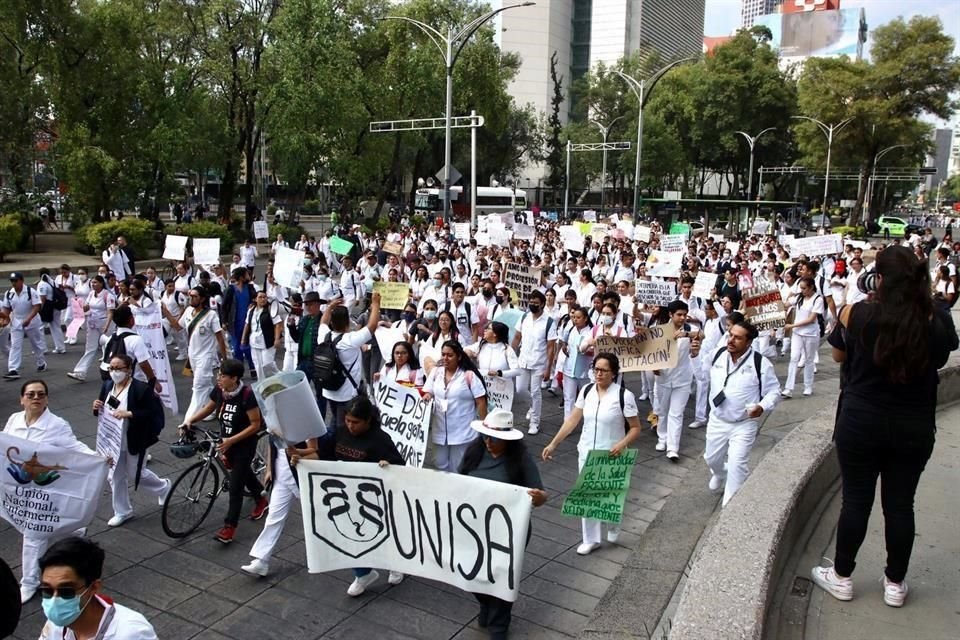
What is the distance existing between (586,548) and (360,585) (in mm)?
1794

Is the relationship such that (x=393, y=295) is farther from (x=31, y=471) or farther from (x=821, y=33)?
(x=821, y=33)

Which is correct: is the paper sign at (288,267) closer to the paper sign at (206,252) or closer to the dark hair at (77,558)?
the paper sign at (206,252)

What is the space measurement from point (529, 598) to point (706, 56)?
69746mm

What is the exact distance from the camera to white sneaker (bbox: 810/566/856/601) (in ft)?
13.5

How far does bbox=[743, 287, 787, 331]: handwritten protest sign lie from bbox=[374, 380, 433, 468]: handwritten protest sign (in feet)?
17.7

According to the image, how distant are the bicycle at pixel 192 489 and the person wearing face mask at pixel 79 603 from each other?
3.22 meters

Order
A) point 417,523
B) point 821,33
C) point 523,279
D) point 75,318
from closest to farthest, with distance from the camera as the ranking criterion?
1. point 417,523
2. point 523,279
3. point 75,318
4. point 821,33

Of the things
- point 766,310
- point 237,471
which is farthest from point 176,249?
point 766,310

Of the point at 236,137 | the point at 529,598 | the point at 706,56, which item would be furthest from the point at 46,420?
the point at 706,56

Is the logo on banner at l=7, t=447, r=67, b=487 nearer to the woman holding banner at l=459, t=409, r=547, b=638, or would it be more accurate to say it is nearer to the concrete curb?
the woman holding banner at l=459, t=409, r=547, b=638

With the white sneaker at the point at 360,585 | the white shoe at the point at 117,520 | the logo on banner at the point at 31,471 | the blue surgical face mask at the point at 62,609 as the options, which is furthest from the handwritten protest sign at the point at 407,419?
the blue surgical face mask at the point at 62,609

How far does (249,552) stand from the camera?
6.18 m

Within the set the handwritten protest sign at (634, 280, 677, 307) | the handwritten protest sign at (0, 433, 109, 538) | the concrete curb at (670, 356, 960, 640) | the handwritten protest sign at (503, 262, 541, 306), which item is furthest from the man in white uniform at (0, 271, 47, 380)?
the concrete curb at (670, 356, 960, 640)

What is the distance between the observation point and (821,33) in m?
157
